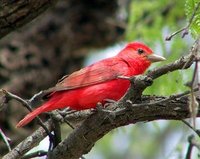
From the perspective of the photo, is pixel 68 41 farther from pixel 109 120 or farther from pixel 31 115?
pixel 109 120

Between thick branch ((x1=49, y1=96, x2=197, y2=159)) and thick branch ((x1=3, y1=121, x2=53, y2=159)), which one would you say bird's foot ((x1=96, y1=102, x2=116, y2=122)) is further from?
thick branch ((x1=3, y1=121, x2=53, y2=159))

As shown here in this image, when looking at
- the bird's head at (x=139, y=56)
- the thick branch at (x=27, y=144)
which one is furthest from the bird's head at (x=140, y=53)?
the thick branch at (x=27, y=144)

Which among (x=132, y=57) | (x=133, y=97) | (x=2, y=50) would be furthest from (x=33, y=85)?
(x=133, y=97)

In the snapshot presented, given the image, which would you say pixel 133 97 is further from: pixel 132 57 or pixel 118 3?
pixel 118 3

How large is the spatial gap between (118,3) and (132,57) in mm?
2226

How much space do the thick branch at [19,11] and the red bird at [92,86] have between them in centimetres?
44

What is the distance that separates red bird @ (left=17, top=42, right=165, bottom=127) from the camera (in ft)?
13.9

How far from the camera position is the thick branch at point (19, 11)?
4086mm

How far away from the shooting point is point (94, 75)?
4516 millimetres

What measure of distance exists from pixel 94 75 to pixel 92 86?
0.14 m

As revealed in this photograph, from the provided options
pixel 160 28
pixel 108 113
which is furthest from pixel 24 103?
pixel 160 28

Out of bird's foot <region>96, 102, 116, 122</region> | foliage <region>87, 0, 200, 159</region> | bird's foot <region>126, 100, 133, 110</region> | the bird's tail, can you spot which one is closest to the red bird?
the bird's tail

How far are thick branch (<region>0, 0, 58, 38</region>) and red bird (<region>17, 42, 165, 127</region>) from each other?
0.44 meters

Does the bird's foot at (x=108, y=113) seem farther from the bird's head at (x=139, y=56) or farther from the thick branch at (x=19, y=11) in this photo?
the bird's head at (x=139, y=56)
